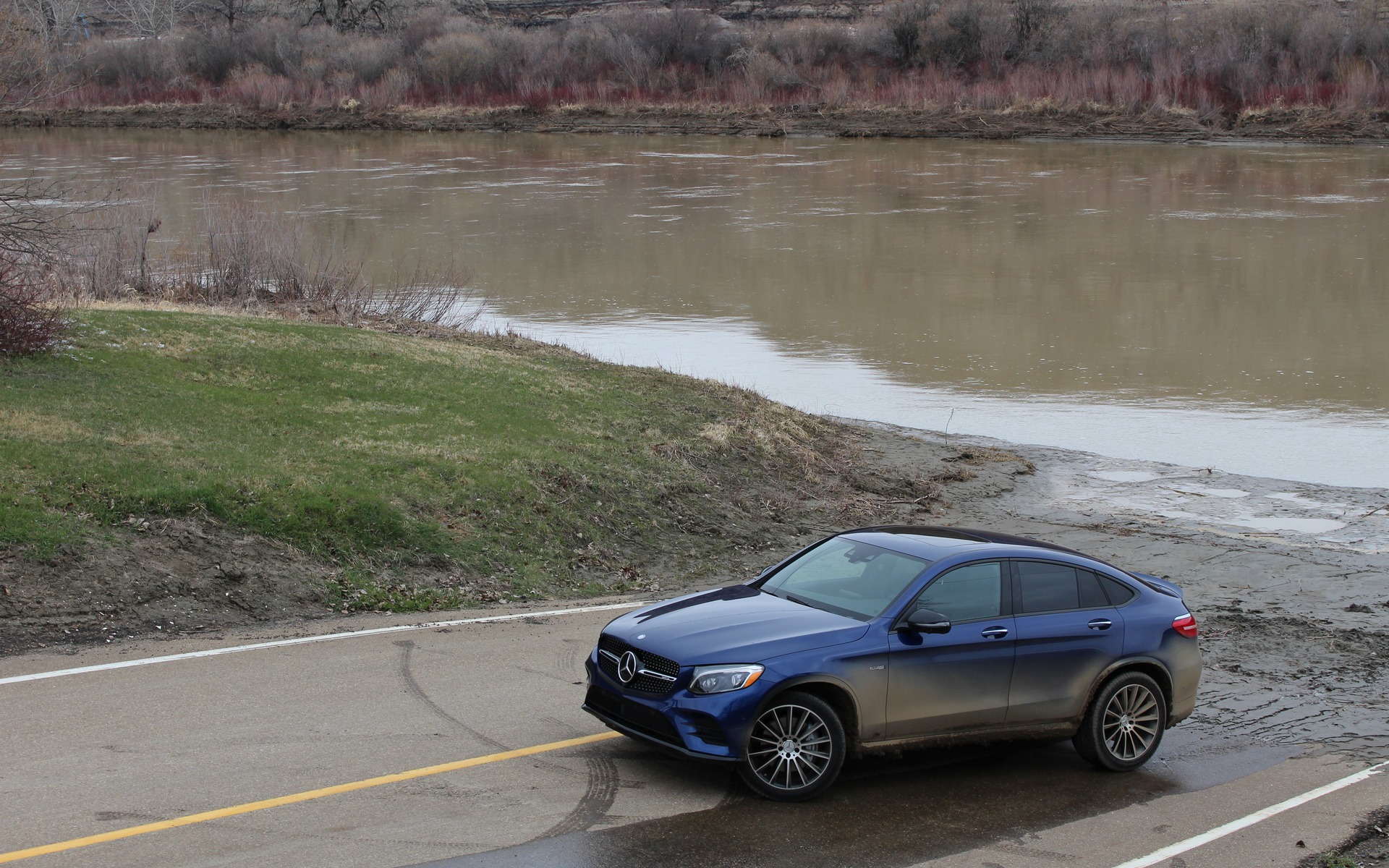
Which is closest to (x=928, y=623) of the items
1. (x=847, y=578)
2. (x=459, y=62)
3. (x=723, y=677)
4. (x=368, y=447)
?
(x=847, y=578)

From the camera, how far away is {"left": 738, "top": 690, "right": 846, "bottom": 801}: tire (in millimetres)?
7988

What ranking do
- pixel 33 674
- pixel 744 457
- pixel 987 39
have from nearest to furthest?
pixel 33 674 → pixel 744 457 → pixel 987 39

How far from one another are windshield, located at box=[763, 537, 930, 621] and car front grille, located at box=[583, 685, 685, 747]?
4.39ft

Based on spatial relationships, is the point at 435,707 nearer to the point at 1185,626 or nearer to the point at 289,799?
the point at 289,799

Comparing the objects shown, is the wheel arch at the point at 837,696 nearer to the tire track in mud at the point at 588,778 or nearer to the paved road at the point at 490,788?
the paved road at the point at 490,788

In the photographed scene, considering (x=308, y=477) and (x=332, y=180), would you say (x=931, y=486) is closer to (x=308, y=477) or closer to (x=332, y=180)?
(x=308, y=477)

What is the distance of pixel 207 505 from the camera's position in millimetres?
12391

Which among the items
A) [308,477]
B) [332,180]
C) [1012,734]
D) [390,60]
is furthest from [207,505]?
[390,60]

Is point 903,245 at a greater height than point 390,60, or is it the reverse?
point 390,60

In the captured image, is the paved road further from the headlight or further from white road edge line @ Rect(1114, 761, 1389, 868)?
the headlight

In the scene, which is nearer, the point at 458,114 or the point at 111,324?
the point at 111,324

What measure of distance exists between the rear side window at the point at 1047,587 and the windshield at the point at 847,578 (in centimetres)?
69

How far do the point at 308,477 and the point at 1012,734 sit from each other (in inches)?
294

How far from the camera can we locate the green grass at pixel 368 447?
12.4 meters
